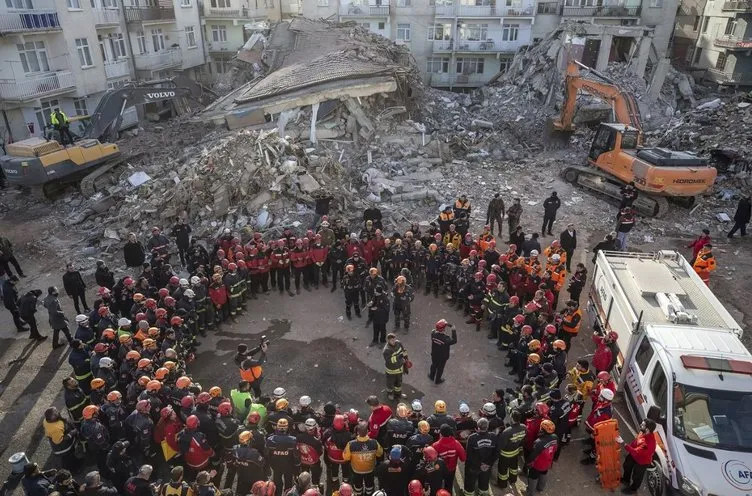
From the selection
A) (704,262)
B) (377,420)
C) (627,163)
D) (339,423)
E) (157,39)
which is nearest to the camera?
(339,423)

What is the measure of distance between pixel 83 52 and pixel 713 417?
3163 centimetres

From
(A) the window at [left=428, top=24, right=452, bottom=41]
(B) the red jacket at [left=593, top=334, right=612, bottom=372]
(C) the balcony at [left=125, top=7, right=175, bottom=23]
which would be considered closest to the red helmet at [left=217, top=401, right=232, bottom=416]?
(B) the red jacket at [left=593, top=334, right=612, bottom=372]

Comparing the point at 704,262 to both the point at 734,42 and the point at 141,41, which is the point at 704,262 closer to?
the point at 734,42

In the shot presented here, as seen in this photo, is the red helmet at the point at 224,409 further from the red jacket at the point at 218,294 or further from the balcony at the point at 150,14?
the balcony at the point at 150,14

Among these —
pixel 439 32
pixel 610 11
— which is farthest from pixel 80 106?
pixel 610 11

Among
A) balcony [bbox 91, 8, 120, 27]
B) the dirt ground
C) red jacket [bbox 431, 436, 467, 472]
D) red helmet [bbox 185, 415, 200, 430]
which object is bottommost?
the dirt ground

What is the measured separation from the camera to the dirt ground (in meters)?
9.88

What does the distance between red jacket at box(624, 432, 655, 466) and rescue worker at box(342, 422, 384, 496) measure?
3.80 metres

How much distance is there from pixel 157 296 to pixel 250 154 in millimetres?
6893

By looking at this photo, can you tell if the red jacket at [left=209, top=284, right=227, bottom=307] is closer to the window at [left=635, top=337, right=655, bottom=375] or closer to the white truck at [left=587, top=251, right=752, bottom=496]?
the white truck at [left=587, top=251, right=752, bottom=496]

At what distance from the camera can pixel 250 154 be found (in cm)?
1764

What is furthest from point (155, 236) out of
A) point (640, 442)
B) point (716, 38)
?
point (716, 38)

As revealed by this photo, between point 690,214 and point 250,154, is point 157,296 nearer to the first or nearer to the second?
point 250,154

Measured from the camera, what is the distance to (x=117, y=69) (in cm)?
2997
